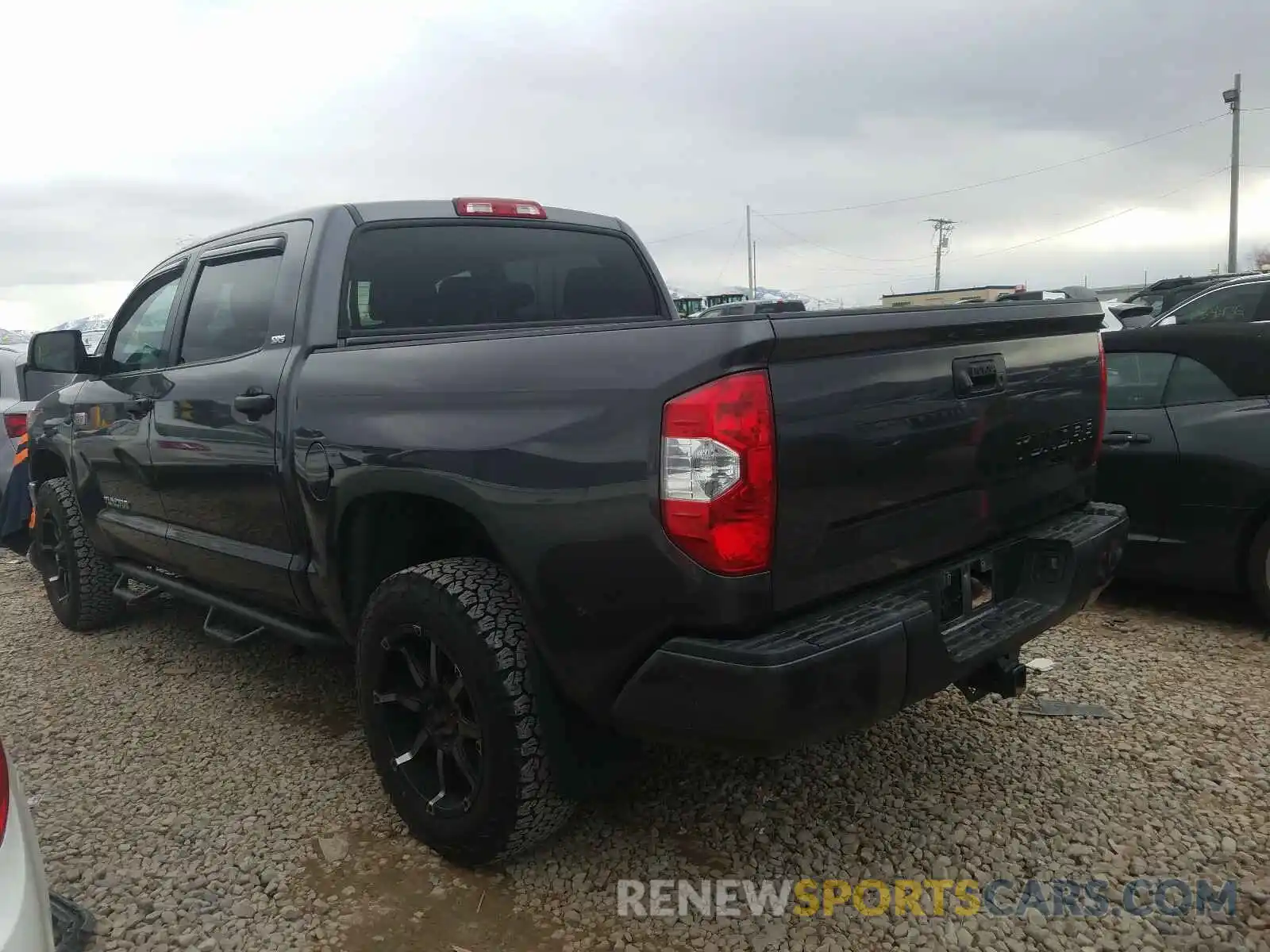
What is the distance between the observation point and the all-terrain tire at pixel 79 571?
4.82m

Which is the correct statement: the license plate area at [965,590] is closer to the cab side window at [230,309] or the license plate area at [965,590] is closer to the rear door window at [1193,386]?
the cab side window at [230,309]

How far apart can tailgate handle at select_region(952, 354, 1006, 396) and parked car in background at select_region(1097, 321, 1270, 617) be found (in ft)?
6.54

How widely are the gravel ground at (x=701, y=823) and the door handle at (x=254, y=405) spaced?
4.14 feet

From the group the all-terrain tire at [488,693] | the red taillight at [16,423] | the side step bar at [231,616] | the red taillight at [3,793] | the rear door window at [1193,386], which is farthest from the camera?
the red taillight at [16,423]

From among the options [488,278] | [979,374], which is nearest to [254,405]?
[488,278]

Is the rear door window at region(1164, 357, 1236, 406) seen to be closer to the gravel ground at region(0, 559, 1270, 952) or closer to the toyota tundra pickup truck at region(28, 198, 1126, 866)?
the gravel ground at region(0, 559, 1270, 952)

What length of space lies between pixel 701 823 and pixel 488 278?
2.07 meters

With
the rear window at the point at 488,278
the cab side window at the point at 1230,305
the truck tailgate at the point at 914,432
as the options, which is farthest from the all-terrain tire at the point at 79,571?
the cab side window at the point at 1230,305

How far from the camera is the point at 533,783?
240 cm

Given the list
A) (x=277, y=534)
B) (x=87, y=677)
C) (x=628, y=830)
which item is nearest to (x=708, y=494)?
(x=628, y=830)

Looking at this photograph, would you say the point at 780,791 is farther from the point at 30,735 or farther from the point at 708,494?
the point at 30,735

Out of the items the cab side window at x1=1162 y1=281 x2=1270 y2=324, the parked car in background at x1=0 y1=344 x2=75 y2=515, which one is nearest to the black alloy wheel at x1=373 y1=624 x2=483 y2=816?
the parked car in background at x1=0 y1=344 x2=75 y2=515

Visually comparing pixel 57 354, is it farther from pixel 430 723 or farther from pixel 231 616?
pixel 430 723

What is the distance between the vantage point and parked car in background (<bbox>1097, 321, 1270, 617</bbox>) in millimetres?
4156
